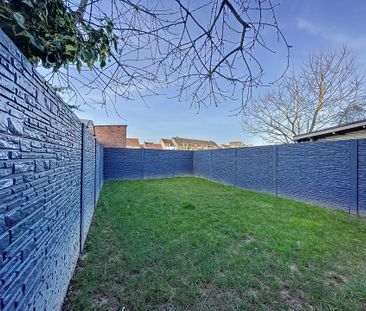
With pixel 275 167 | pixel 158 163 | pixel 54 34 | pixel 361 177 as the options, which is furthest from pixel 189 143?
pixel 54 34

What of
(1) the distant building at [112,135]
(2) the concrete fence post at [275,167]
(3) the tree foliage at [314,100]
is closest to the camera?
(2) the concrete fence post at [275,167]

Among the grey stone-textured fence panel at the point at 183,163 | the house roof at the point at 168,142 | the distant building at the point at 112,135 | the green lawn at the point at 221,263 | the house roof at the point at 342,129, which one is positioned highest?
the house roof at the point at 168,142

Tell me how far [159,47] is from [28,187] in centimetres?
164

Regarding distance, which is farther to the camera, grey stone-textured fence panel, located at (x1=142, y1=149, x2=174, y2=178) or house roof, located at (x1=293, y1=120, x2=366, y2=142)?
grey stone-textured fence panel, located at (x1=142, y1=149, x2=174, y2=178)

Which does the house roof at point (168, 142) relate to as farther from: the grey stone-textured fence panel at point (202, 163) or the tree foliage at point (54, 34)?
the tree foliage at point (54, 34)

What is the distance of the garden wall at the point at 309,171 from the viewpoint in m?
4.75

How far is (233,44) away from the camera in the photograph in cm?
198

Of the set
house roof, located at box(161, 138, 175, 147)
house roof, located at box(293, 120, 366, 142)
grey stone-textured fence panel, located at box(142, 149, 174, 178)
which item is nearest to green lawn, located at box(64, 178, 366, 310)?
house roof, located at box(293, 120, 366, 142)

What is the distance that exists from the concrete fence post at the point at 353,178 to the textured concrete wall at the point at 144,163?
9.08 m

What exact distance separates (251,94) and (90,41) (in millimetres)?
1608

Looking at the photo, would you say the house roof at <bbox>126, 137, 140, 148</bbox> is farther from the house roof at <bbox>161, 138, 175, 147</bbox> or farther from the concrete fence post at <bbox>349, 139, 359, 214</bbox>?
the concrete fence post at <bbox>349, 139, 359, 214</bbox>

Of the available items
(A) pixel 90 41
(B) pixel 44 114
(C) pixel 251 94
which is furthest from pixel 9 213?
(C) pixel 251 94

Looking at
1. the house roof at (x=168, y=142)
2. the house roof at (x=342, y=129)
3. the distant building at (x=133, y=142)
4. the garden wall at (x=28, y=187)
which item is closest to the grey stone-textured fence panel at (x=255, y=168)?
the house roof at (x=342, y=129)

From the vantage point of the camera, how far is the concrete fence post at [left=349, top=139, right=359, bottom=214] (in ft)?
15.5
